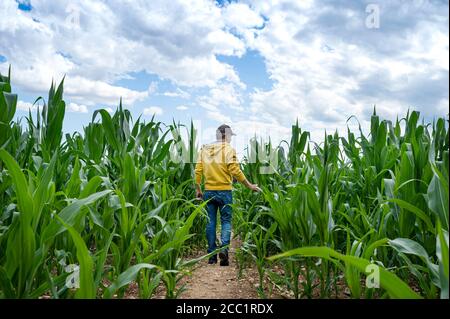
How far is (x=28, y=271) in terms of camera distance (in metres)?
1.56

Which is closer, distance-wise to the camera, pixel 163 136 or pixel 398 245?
pixel 398 245

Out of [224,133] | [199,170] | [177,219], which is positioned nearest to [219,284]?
[177,219]

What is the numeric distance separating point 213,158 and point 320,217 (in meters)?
2.19

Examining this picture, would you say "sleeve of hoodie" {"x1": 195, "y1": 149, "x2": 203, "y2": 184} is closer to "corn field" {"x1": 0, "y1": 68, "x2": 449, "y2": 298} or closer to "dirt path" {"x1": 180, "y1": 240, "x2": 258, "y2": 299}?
"corn field" {"x1": 0, "y1": 68, "x2": 449, "y2": 298}

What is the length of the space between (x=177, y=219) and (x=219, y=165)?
1.42 metres

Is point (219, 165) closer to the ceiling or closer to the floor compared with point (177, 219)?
closer to the ceiling

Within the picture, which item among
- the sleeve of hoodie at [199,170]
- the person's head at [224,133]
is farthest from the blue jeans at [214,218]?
the person's head at [224,133]

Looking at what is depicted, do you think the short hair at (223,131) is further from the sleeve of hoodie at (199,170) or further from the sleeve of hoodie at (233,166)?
the sleeve of hoodie at (199,170)

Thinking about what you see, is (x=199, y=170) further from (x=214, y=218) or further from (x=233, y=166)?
(x=214, y=218)

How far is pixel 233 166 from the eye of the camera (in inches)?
159

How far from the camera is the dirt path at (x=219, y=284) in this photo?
2.60 m
